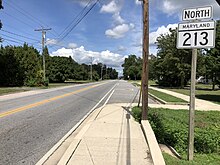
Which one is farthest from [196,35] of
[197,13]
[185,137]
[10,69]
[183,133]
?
[10,69]

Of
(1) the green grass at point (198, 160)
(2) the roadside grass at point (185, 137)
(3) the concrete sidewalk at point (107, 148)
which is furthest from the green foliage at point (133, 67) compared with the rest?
(1) the green grass at point (198, 160)

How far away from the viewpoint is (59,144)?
260 inches

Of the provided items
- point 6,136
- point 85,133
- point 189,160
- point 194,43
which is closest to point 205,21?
point 194,43

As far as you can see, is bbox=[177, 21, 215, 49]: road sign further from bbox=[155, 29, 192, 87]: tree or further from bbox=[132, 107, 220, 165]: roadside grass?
bbox=[155, 29, 192, 87]: tree

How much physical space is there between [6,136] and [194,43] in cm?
557

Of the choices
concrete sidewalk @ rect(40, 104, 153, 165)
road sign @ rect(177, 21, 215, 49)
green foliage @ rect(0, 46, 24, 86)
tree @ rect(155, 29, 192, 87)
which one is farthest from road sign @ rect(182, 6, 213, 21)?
green foliage @ rect(0, 46, 24, 86)

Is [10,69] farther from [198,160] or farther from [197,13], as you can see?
[197,13]

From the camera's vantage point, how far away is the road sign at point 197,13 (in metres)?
4.84

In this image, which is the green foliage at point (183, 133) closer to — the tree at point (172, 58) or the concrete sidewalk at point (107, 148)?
the concrete sidewalk at point (107, 148)

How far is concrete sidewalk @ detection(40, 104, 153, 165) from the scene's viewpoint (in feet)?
16.4

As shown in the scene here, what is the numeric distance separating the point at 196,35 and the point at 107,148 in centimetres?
315

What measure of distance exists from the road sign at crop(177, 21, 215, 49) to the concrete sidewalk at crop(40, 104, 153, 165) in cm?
A: 245

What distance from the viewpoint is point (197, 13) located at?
4.95 meters

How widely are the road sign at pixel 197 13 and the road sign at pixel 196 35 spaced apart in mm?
118
